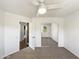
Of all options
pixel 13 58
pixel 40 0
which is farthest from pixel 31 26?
pixel 40 0

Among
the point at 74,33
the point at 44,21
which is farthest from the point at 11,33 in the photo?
the point at 74,33

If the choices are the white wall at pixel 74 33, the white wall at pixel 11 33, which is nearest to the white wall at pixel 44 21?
the white wall at pixel 74 33

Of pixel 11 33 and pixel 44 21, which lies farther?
pixel 44 21

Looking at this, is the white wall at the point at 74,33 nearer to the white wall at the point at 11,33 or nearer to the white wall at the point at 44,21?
the white wall at the point at 44,21

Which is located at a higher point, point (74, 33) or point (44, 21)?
point (44, 21)

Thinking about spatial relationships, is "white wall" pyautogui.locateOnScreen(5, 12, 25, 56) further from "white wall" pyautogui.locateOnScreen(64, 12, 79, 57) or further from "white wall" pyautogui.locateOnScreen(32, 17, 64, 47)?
"white wall" pyautogui.locateOnScreen(64, 12, 79, 57)

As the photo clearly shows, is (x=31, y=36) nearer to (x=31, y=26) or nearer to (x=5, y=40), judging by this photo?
(x=31, y=26)

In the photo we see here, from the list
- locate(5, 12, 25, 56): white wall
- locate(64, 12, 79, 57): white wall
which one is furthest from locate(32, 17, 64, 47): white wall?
locate(5, 12, 25, 56): white wall

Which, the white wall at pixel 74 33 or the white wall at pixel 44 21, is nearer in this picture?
the white wall at pixel 74 33

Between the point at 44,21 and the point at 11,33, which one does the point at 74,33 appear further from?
the point at 11,33

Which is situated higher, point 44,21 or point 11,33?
point 44,21

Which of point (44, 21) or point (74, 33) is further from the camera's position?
point (44, 21)

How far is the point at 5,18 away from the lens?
5.12 meters

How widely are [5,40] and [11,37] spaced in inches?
19.2
